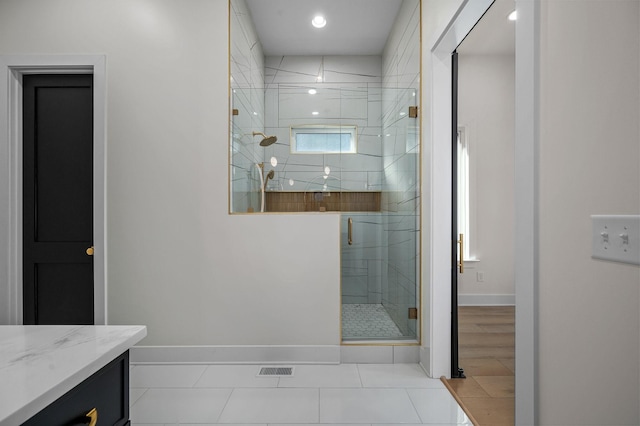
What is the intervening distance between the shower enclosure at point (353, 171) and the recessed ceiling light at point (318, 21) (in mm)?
856

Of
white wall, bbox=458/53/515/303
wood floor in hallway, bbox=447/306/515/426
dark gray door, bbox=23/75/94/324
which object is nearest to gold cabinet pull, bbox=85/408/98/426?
wood floor in hallway, bbox=447/306/515/426

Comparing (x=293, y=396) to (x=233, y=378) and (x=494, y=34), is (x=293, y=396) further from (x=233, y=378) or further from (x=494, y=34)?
(x=494, y=34)

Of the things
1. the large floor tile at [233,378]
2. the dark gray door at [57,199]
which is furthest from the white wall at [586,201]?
the dark gray door at [57,199]

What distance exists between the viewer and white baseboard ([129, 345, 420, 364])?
2877mm

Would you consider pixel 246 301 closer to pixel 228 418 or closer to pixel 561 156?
pixel 228 418

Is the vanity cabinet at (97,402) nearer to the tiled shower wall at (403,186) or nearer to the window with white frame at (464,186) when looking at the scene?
the tiled shower wall at (403,186)

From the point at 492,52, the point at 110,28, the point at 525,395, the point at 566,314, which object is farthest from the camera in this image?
the point at 492,52

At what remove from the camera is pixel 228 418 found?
2121mm

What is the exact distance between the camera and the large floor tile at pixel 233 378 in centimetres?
Answer: 254

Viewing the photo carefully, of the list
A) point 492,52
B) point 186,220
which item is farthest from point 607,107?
point 492,52

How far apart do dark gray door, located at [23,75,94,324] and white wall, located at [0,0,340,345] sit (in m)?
0.20

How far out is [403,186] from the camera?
3.07 metres

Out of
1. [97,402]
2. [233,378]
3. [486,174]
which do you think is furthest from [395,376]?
[486,174]

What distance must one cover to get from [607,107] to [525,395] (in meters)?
0.96
